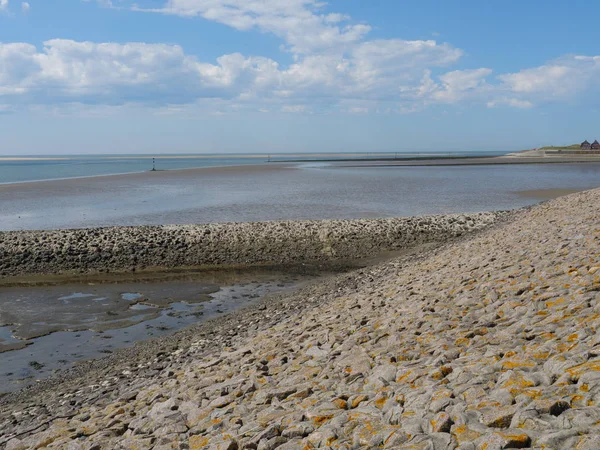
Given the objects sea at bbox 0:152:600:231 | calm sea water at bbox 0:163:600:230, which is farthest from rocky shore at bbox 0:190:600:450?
calm sea water at bbox 0:163:600:230

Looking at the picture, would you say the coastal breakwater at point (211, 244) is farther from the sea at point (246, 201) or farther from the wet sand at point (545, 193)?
the wet sand at point (545, 193)

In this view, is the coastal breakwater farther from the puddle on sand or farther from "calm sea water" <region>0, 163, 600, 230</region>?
"calm sea water" <region>0, 163, 600, 230</region>

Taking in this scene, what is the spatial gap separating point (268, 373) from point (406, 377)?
2.18 m

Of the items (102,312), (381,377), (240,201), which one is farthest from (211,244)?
(240,201)

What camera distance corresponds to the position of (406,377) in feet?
20.0

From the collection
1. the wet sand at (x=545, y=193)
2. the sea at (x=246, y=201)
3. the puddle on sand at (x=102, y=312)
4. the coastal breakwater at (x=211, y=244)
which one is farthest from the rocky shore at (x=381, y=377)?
the wet sand at (x=545, y=193)

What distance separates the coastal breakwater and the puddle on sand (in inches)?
63.4

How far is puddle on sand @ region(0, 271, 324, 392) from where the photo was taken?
11844 mm

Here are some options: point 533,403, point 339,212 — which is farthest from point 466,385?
point 339,212

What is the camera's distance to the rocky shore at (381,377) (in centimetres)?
471

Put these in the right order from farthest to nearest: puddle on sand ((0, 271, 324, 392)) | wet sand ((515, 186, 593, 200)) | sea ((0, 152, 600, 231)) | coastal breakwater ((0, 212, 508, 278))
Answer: wet sand ((515, 186, 593, 200))
sea ((0, 152, 600, 231))
coastal breakwater ((0, 212, 508, 278))
puddle on sand ((0, 271, 324, 392))

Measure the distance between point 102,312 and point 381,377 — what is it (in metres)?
10.9

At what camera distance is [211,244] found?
22062 millimetres

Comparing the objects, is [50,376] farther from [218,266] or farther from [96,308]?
[218,266]
